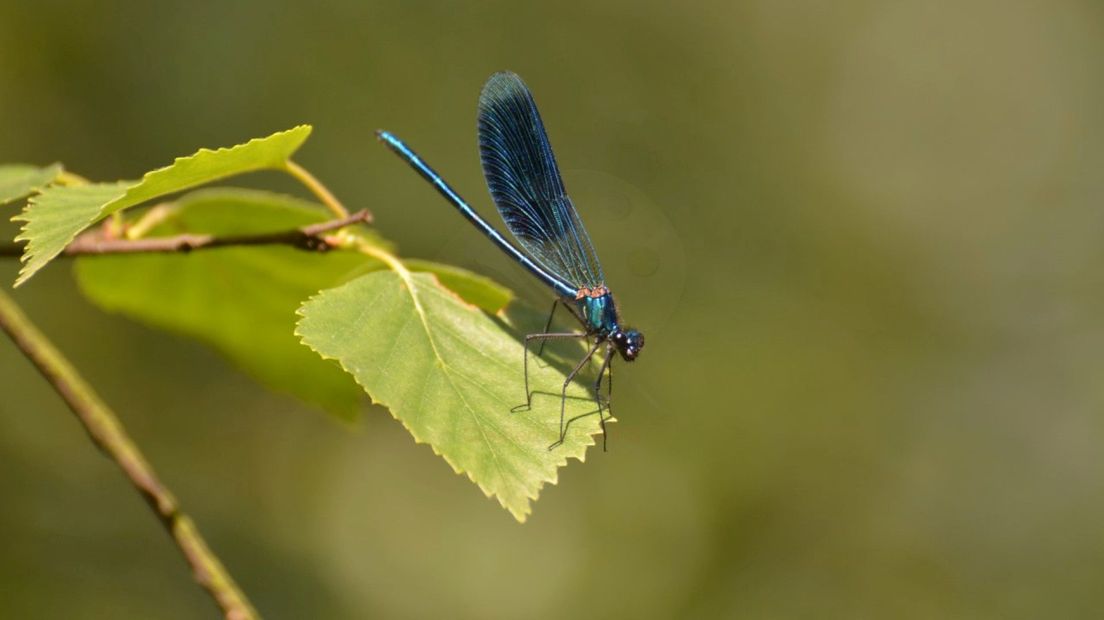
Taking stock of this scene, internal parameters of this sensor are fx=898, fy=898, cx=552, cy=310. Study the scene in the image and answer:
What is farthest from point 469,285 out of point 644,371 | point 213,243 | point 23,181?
point 644,371

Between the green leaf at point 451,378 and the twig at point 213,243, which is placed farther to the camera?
the twig at point 213,243

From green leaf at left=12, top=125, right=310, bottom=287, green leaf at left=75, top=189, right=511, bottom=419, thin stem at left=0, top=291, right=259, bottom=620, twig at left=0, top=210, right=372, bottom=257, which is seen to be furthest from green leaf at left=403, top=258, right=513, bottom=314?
thin stem at left=0, top=291, right=259, bottom=620

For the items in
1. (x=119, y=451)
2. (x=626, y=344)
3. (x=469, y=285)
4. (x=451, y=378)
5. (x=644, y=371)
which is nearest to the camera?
(x=451, y=378)

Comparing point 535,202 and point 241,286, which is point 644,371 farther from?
point 241,286

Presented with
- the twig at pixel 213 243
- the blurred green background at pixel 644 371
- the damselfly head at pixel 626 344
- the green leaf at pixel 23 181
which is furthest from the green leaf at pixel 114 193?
the blurred green background at pixel 644 371

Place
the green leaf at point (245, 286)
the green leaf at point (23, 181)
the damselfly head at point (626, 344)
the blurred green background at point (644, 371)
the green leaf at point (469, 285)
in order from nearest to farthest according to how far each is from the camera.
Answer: the green leaf at point (23, 181)
the green leaf at point (469, 285)
the green leaf at point (245, 286)
the damselfly head at point (626, 344)
the blurred green background at point (644, 371)

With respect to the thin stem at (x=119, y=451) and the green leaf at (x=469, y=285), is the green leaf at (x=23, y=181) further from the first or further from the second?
the green leaf at (x=469, y=285)

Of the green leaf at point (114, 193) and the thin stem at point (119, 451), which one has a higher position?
the green leaf at point (114, 193)

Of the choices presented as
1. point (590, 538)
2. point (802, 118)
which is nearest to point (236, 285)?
point (590, 538)
